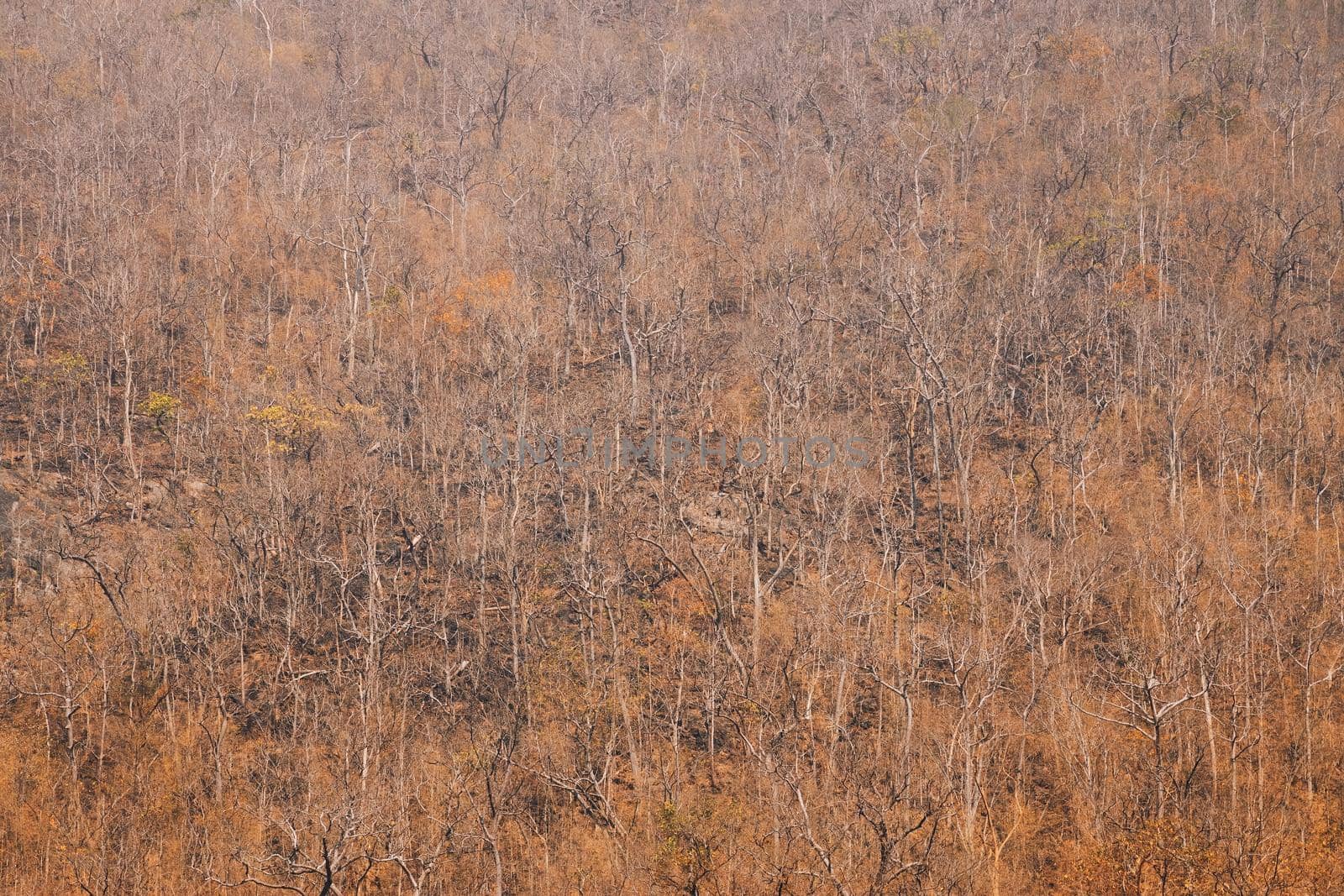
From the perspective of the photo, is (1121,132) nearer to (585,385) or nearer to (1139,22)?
(1139,22)

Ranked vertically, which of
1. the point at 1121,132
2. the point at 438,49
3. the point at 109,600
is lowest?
the point at 109,600

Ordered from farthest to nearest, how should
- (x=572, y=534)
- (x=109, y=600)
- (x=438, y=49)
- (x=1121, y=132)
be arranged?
(x=438, y=49)
(x=1121, y=132)
(x=572, y=534)
(x=109, y=600)

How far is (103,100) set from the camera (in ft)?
204

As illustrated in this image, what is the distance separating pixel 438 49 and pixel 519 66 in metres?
5.93

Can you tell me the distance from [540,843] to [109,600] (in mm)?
16128

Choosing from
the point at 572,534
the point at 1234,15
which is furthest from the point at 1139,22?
the point at 572,534

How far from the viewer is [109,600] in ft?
116

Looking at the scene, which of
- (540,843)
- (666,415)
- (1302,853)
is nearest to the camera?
(1302,853)

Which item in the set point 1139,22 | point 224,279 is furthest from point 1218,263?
point 224,279

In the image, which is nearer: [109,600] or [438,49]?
[109,600]

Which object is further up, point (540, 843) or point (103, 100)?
point (103, 100)

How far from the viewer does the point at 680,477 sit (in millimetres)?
44406

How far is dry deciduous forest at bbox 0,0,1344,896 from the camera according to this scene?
30281 millimetres

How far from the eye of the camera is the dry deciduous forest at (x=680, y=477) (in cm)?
3028
